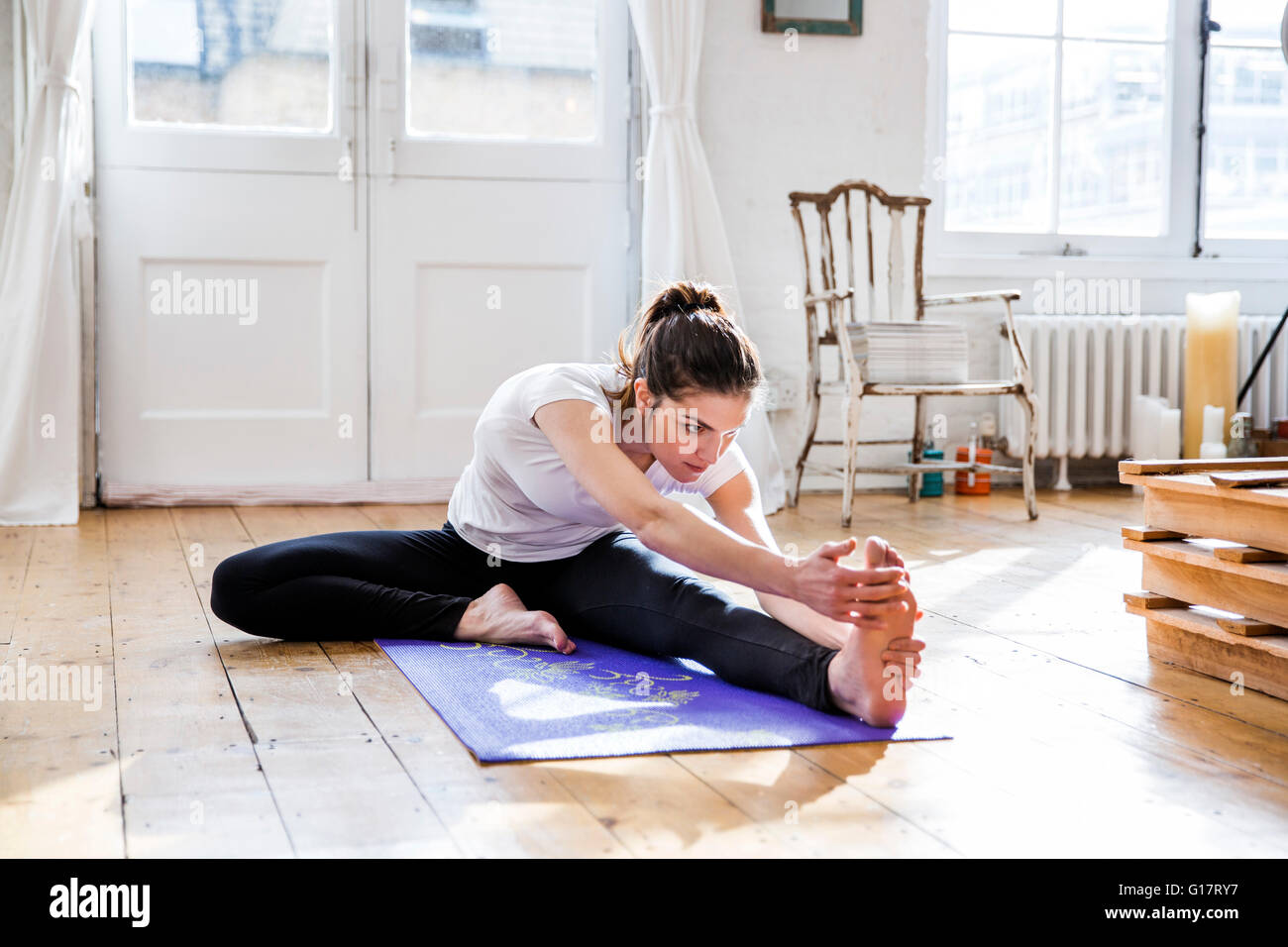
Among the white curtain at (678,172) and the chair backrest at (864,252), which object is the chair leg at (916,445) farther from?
the white curtain at (678,172)

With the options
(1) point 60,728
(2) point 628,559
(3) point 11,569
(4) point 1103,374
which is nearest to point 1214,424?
(4) point 1103,374

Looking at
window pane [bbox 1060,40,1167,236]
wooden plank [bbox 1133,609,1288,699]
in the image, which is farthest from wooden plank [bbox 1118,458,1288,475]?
window pane [bbox 1060,40,1167,236]

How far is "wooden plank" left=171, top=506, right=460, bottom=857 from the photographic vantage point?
118cm

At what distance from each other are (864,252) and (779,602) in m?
2.66

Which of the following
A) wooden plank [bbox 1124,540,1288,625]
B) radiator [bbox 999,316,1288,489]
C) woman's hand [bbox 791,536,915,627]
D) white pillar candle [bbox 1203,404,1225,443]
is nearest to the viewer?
woman's hand [bbox 791,536,915,627]

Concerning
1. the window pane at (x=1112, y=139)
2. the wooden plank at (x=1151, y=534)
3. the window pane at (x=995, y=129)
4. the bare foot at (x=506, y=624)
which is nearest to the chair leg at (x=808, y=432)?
the window pane at (x=995, y=129)

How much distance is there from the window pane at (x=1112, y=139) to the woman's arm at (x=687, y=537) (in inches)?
127

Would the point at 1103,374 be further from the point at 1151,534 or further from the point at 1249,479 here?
the point at 1249,479

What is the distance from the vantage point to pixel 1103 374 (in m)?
4.29

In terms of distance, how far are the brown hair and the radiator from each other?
2.76m

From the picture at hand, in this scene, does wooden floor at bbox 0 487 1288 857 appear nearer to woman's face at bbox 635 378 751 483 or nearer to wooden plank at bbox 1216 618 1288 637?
wooden plank at bbox 1216 618 1288 637

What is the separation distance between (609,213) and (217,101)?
1184 mm
